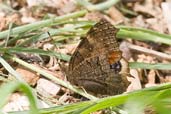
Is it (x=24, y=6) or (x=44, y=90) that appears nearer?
(x=44, y=90)

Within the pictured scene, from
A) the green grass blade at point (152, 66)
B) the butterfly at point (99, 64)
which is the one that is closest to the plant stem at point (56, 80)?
the butterfly at point (99, 64)

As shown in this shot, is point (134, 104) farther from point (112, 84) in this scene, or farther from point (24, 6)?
point (24, 6)

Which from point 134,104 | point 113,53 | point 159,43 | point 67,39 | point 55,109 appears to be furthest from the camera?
point 159,43

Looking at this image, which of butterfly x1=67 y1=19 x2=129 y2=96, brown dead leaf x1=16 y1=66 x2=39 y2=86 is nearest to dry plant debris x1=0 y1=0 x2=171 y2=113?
brown dead leaf x1=16 y1=66 x2=39 y2=86

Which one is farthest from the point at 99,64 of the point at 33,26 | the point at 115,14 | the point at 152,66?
the point at 115,14

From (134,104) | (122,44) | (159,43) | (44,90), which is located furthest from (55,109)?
(159,43)

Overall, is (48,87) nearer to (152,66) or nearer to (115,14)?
(152,66)

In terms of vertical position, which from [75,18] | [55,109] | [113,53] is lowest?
[55,109]

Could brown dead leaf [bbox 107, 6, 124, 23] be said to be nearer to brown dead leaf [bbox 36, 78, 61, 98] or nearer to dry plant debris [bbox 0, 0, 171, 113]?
dry plant debris [bbox 0, 0, 171, 113]
